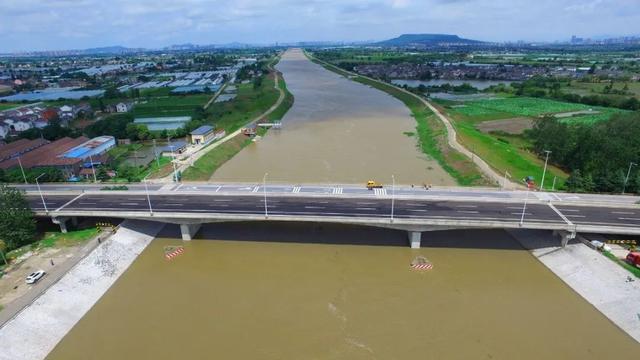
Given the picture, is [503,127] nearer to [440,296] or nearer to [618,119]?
[618,119]

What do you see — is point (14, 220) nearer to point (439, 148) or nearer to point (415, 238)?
point (415, 238)

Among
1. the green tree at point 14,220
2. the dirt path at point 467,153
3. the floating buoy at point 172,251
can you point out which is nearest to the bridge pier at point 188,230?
the floating buoy at point 172,251

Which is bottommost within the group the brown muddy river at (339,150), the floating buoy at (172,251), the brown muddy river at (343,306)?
the brown muddy river at (343,306)

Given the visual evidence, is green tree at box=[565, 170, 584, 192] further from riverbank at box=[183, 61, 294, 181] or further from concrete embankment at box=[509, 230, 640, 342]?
riverbank at box=[183, 61, 294, 181]

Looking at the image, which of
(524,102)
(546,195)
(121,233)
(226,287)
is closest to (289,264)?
(226,287)

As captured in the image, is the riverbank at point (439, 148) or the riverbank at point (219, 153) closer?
the riverbank at point (439, 148)

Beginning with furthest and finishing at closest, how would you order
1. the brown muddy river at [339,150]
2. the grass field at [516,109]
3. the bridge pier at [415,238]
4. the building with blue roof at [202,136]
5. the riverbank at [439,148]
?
the grass field at [516,109] < the building with blue roof at [202,136] < the brown muddy river at [339,150] < the riverbank at [439,148] < the bridge pier at [415,238]

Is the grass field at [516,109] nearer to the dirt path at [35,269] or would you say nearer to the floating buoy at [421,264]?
the floating buoy at [421,264]
